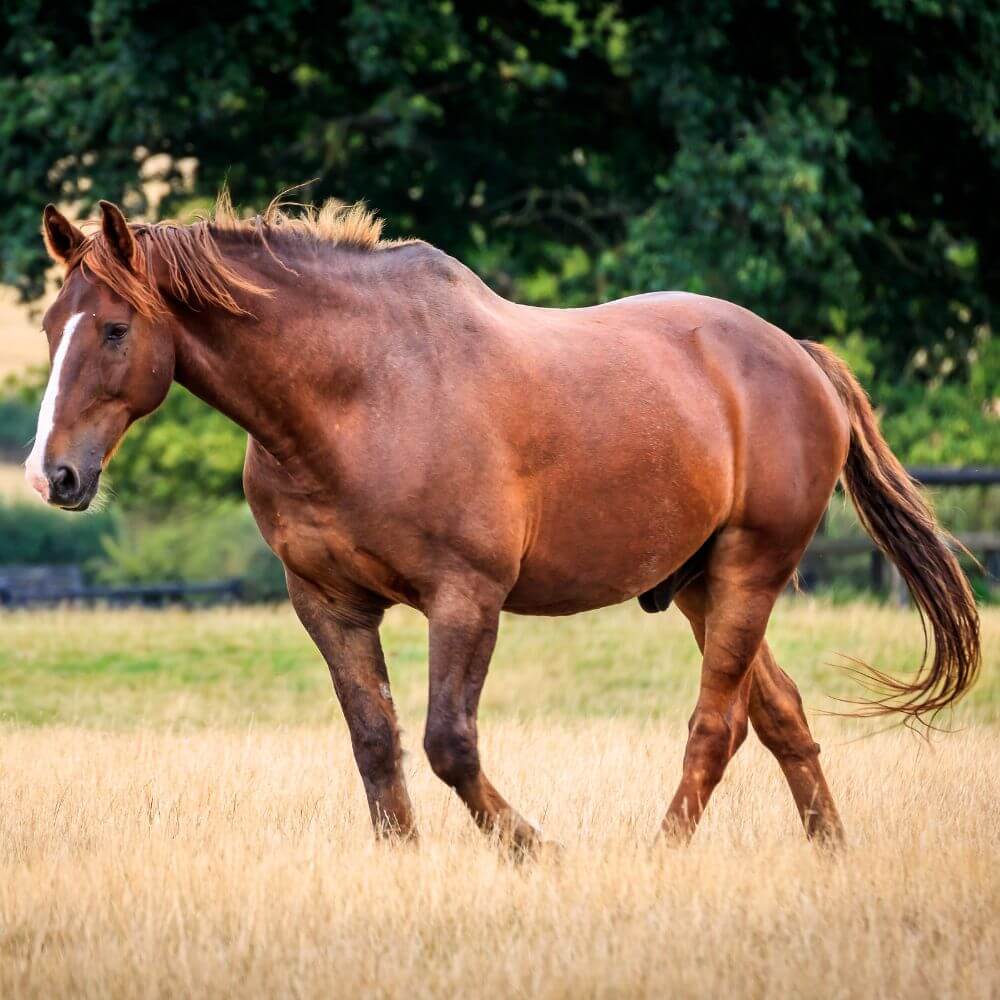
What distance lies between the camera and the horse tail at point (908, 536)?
6.87 metres

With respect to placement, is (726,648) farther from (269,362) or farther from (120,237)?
(120,237)

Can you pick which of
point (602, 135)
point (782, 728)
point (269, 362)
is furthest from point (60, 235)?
point (602, 135)

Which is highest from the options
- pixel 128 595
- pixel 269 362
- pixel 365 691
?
pixel 269 362

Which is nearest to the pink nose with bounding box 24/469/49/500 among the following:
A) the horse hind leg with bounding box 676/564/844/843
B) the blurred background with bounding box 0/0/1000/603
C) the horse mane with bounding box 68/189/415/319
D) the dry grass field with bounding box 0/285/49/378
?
the horse mane with bounding box 68/189/415/319

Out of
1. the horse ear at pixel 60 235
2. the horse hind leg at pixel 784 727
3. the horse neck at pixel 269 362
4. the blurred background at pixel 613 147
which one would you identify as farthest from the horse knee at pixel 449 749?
the blurred background at pixel 613 147

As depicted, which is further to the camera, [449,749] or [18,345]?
[18,345]

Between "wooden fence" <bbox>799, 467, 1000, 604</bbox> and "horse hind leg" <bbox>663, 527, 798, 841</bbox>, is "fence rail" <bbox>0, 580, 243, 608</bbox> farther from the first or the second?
"horse hind leg" <bbox>663, 527, 798, 841</bbox>

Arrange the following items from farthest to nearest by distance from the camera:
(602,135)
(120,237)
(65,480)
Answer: (602,135) < (120,237) < (65,480)

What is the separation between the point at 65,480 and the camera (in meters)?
4.89

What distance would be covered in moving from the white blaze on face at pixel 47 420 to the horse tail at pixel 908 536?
3.43 m

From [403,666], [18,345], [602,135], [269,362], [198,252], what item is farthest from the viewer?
[18,345]

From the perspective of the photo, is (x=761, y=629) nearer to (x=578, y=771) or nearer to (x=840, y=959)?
(x=578, y=771)

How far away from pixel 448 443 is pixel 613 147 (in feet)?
44.0

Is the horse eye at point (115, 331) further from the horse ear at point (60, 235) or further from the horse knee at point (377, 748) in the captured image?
the horse knee at point (377, 748)
